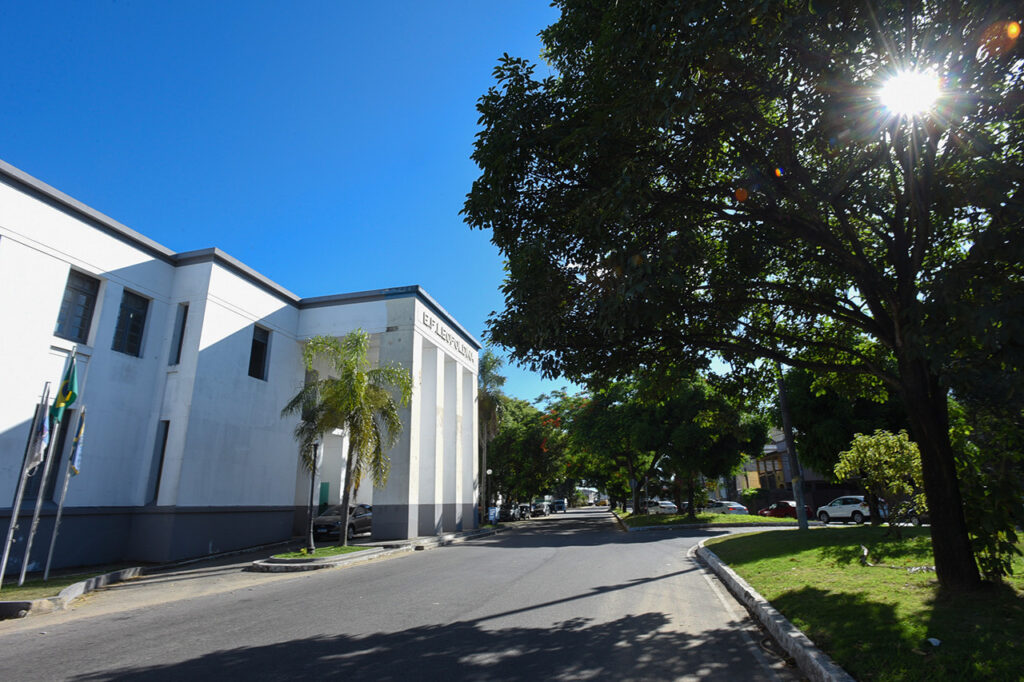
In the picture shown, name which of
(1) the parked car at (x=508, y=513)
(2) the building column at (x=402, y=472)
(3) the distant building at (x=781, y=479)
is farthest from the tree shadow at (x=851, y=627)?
(1) the parked car at (x=508, y=513)

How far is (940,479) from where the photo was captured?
7.31 metres

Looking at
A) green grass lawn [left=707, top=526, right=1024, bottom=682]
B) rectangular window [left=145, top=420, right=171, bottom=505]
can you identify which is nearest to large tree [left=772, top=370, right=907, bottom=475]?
green grass lawn [left=707, top=526, right=1024, bottom=682]

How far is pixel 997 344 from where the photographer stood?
446 centimetres

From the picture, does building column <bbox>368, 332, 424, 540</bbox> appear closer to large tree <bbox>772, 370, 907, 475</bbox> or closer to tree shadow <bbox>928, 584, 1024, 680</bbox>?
large tree <bbox>772, 370, 907, 475</bbox>

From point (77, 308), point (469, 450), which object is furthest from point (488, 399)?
point (77, 308)

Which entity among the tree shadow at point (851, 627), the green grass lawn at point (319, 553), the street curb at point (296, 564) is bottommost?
the tree shadow at point (851, 627)

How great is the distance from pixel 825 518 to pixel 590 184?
31.2 meters

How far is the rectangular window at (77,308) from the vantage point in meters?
15.1

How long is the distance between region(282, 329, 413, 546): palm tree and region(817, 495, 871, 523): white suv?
23.8m

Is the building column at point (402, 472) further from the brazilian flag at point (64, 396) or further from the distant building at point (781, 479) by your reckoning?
the distant building at point (781, 479)

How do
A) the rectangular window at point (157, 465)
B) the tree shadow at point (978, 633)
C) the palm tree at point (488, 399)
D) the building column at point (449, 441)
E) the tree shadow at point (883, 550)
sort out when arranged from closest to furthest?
the tree shadow at point (978, 633) < the tree shadow at point (883, 550) < the rectangular window at point (157, 465) < the building column at point (449, 441) < the palm tree at point (488, 399)

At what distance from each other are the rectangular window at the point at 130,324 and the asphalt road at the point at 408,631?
742 centimetres

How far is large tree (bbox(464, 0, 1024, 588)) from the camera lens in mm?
5832

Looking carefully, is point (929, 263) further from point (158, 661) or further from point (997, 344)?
point (158, 661)
